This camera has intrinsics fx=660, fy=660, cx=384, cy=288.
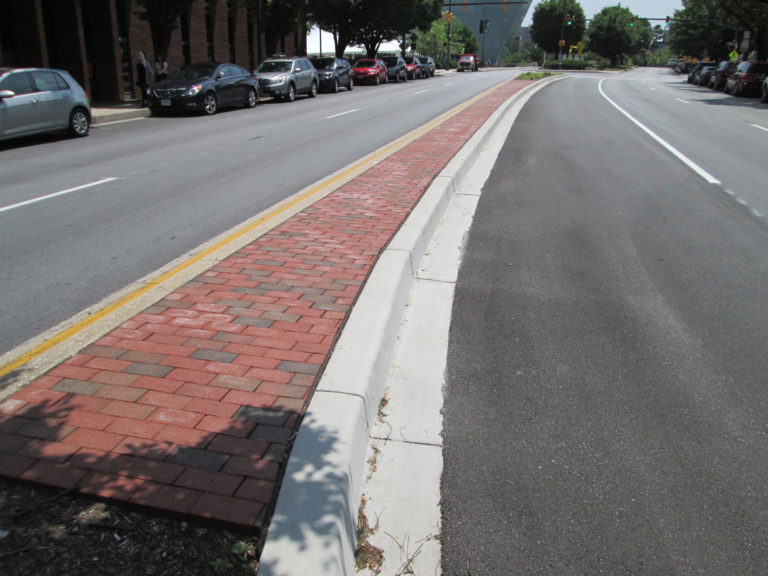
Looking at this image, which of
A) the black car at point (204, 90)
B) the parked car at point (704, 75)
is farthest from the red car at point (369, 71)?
the parked car at point (704, 75)

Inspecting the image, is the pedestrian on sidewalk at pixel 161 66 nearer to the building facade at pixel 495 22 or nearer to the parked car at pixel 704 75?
the parked car at pixel 704 75

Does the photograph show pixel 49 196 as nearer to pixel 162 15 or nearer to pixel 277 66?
pixel 162 15

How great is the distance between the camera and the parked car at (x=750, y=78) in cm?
3603

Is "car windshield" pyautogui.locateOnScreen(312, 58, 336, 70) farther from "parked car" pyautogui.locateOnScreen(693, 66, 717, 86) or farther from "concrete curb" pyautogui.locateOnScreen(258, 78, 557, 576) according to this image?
"concrete curb" pyautogui.locateOnScreen(258, 78, 557, 576)

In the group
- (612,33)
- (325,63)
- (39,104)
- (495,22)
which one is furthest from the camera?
(495,22)

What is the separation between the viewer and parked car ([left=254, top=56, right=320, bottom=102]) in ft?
88.6

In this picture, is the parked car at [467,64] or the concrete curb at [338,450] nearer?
the concrete curb at [338,450]

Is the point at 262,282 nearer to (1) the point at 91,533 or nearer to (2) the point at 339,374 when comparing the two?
(2) the point at 339,374

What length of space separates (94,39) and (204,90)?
745 cm

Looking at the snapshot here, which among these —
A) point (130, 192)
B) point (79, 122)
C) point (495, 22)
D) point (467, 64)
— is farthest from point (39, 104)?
point (495, 22)

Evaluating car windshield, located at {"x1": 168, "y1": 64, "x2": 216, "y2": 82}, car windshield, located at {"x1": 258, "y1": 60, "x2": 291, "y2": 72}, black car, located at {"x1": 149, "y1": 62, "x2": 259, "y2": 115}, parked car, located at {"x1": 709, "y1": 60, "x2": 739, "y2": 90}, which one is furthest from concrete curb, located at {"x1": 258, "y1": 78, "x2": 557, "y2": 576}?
parked car, located at {"x1": 709, "y1": 60, "x2": 739, "y2": 90}

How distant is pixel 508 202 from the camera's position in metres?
8.95

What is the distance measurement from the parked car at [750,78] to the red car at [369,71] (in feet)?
70.0

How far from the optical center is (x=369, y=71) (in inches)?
1688
